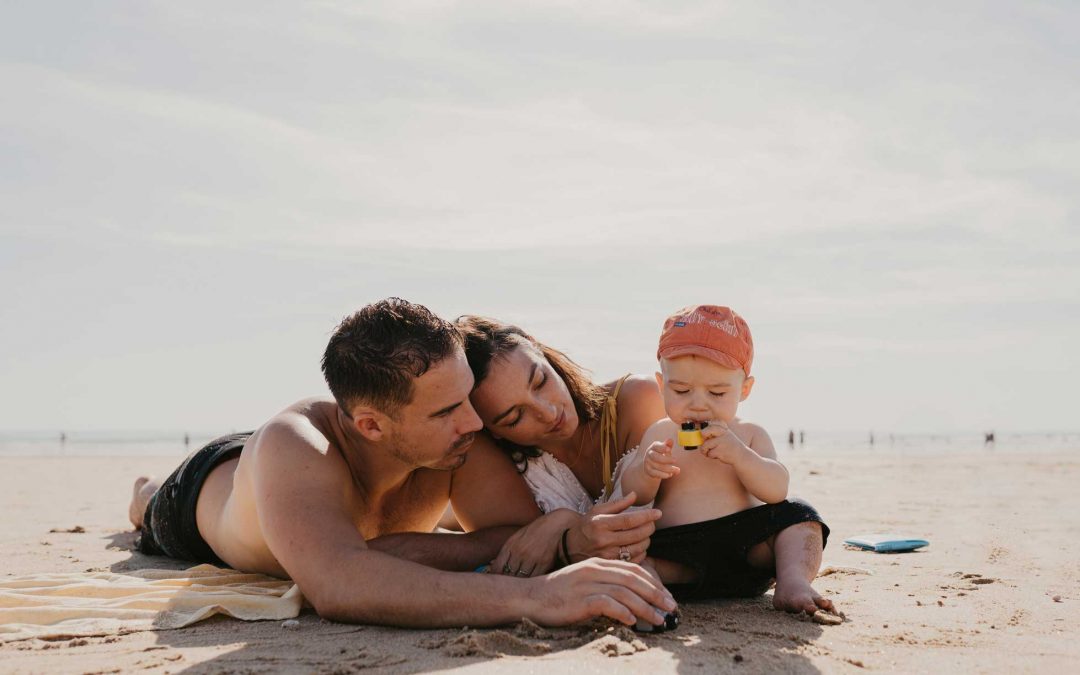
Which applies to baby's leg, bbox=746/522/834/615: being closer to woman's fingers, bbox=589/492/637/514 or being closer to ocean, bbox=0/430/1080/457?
woman's fingers, bbox=589/492/637/514

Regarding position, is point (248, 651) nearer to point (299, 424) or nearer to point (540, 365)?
point (299, 424)

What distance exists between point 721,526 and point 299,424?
2075 mm

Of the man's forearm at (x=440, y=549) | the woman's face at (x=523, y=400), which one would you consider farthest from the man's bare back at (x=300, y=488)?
the woman's face at (x=523, y=400)

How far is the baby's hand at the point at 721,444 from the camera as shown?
3.96 m

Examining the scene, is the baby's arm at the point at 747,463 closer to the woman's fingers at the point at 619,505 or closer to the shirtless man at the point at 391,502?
the woman's fingers at the point at 619,505

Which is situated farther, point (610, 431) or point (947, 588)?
point (610, 431)

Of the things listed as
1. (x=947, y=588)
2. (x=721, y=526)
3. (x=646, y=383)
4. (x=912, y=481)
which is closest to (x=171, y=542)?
(x=646, y=383)

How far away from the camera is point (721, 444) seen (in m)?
3.96

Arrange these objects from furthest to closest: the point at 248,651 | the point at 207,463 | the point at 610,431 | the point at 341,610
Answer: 1. the point at 207,463
2. the point at 610,431
3. the point at 341,610
4. the point at 248,651

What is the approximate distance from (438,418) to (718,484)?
1409 mm

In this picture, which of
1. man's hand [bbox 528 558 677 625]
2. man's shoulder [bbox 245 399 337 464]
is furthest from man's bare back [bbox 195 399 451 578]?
man's hand [bbox 528 558 677 625]

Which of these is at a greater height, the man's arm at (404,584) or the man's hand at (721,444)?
the man's hand at (721,444)

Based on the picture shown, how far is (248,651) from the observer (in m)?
3.27

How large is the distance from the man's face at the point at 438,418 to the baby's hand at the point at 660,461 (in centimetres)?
84
